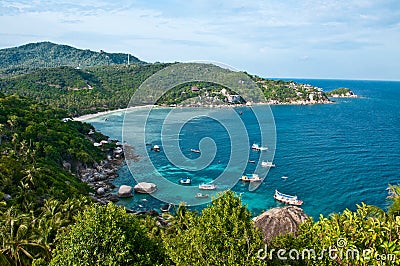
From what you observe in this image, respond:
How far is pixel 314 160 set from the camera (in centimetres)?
4000

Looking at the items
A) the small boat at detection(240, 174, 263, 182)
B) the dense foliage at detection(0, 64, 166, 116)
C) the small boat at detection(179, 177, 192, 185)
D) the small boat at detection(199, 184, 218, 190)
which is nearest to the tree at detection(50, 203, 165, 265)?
the small boat at detection(199, 184, 218, 190)

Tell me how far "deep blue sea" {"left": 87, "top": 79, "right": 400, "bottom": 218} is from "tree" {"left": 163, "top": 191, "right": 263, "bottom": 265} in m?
9.72

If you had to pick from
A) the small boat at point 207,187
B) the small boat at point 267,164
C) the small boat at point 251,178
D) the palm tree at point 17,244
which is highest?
the palm tree at point 17,244

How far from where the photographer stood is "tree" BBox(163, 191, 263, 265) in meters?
7.81

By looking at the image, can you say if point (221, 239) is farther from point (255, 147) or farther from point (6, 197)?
point (255, 147)

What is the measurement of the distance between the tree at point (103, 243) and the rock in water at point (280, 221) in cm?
703

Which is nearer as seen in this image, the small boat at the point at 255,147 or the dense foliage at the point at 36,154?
the dense foliage at the point at 36,154

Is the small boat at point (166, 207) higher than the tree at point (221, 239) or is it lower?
lower

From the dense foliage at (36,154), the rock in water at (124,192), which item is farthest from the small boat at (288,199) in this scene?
the dense foliage at (36,154)

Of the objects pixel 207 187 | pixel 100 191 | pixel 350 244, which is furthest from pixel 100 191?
pixel 350 244

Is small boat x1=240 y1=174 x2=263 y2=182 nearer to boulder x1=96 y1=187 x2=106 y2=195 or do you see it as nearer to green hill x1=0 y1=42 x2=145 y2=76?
boulder x1=96 y1=187 x2=106 y2=195

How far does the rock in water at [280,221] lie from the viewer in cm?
1399

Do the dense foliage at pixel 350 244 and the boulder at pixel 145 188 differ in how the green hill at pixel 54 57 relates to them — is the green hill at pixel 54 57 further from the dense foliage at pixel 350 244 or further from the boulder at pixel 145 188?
the dense foliage at pixel 350 244

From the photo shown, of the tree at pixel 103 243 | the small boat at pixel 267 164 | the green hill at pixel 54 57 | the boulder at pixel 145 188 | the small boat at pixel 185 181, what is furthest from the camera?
the green hill at pixel 54 57
